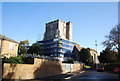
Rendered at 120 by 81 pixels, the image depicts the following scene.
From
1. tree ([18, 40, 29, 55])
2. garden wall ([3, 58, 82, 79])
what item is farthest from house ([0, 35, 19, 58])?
tree ([18, 40, 29, 55])

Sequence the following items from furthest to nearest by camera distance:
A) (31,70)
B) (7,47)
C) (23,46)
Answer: (23,46) < (7,47) < (31,70)

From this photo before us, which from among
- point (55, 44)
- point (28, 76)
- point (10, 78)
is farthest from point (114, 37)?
point (55, 44)

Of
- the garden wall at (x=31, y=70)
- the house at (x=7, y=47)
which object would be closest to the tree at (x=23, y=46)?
the house at (x=7, y=47)

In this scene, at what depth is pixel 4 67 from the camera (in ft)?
48.3

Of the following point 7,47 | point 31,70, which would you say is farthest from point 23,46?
point 31,70

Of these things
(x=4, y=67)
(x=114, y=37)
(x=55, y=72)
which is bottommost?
(x=55, y=72)

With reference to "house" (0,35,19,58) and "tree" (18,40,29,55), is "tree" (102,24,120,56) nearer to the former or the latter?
"house" (0,35,19,58)

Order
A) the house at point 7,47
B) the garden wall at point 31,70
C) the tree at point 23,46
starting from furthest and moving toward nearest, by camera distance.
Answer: the tree at point 23,46, the house at point 7,47, the garden wall at point 31,70

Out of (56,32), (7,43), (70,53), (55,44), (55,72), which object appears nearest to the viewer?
(55,72)

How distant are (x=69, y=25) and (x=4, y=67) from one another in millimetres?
93151

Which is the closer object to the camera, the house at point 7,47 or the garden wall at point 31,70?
the garden wall at point 31,70

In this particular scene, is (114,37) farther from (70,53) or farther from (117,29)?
(70,53)

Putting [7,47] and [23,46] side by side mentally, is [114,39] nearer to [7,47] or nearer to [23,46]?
[7,47]

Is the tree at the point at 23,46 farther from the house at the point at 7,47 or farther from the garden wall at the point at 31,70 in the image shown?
the garden wall at the point at 31,70
